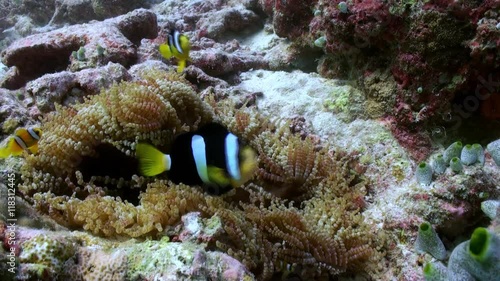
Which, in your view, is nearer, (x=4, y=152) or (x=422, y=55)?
(x=4, y=152)

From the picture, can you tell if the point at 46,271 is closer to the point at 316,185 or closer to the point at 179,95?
the point at 179,95

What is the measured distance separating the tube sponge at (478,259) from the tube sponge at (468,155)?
822 mm

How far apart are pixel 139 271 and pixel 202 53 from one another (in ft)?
10.8

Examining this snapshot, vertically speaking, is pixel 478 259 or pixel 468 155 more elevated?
pixel 468 155

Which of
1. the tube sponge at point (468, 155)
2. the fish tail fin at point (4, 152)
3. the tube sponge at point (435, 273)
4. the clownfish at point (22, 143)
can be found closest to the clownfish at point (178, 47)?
the clownfish at point (22, 143)

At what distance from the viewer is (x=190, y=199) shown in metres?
2.52

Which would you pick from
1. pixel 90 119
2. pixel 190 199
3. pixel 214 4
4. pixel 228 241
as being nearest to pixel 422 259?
pixel 228 241

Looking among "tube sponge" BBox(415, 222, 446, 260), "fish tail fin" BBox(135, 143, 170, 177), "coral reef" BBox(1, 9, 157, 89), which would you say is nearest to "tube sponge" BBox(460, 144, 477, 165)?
"tube sponge" BBox(415, 222, 446, 260)

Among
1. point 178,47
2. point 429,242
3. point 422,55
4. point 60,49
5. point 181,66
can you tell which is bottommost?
point 429,242

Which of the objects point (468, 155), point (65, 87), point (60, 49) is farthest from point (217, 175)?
point (60, 49)

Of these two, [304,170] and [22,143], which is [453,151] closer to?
[304,170]

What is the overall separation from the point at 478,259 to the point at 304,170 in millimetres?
1362

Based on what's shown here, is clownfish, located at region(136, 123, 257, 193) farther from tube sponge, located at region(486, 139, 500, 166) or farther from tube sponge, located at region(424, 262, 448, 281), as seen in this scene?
tube sponge, located at region(486, 139, 500, 166)

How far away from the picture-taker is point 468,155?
258 centimetres
